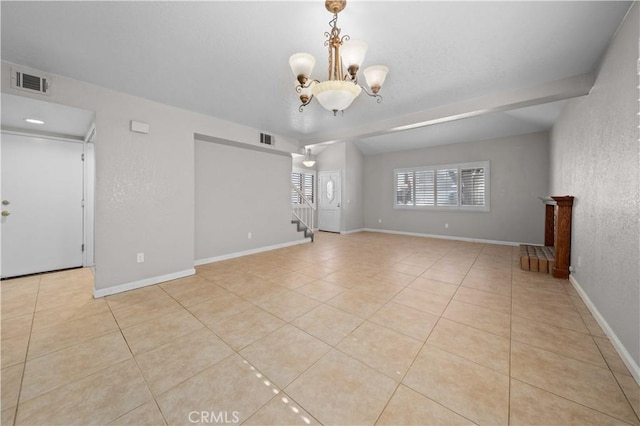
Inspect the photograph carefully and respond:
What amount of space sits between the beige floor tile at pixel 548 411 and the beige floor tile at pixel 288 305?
1734 mm

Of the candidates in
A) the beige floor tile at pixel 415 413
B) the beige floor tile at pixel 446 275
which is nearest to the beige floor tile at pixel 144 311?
the beige floor tile at pixel 415 413

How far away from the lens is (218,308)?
2.60 m

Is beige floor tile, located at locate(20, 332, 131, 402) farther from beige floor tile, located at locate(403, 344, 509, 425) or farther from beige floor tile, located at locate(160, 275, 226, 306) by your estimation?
beige floor tile, located at locate(403, 344, 509, 425)

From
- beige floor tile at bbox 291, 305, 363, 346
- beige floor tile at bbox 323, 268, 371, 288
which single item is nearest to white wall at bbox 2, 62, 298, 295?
beige floor tile at bbox 323, 268, 371, 288

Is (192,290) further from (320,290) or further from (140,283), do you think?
(320,290)

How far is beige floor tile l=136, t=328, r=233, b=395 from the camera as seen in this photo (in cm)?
158

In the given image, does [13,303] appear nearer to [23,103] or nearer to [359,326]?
[23,103]

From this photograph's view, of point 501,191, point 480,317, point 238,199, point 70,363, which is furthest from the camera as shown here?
point 501,191

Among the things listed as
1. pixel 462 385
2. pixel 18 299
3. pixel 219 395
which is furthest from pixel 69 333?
pixel 462 385

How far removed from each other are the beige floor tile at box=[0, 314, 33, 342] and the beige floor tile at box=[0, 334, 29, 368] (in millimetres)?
82

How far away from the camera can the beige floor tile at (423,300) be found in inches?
102

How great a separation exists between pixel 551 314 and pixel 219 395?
3194 millimetres

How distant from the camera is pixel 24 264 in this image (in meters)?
3.59

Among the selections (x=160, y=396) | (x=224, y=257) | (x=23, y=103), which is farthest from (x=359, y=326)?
(x=23, y=103)
